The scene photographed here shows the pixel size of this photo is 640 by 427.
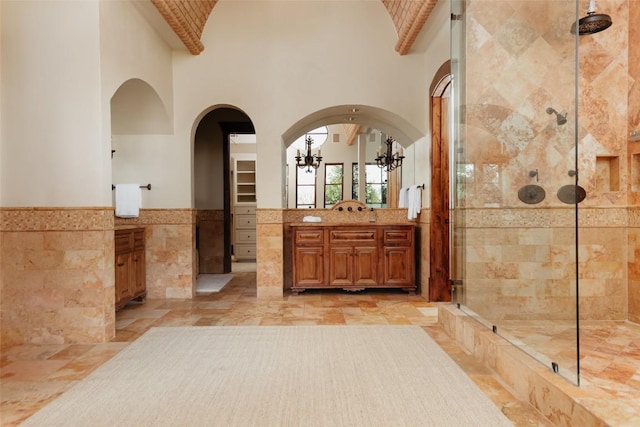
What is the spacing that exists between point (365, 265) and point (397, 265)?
411 millimetres

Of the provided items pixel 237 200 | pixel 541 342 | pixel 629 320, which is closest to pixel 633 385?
pixel 541 342

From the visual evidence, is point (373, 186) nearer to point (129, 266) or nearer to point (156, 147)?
point (156, 147)

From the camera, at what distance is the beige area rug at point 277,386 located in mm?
1941

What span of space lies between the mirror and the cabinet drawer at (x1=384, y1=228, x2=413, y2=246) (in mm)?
696

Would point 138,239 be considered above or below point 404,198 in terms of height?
below

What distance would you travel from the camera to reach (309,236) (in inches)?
194

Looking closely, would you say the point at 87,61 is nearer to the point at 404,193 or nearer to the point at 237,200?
the point at 404,193

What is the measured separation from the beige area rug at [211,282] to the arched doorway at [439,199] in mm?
2873

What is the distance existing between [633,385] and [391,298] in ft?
9.26

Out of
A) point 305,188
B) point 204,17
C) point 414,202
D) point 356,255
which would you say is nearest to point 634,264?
point 414,202

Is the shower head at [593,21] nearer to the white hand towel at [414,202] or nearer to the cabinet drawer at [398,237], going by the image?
the white hand towel at [414,202]

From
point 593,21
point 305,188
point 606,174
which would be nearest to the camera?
point 593,21

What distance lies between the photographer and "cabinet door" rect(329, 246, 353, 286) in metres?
4.94

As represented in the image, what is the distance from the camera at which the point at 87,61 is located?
3.13m
